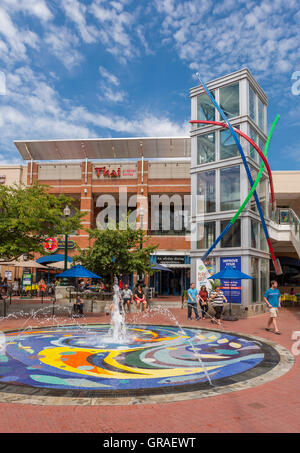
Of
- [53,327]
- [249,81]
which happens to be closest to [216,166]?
[249,81]

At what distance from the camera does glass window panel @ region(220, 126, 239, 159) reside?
20734 mm

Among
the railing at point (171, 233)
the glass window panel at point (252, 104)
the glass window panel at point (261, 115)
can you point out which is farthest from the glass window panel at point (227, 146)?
the railing at point (171, 233)

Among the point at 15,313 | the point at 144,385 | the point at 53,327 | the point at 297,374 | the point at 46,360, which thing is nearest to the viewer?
the point at 144,385

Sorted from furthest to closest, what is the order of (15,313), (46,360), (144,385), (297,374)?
(15,313)
(46,360)
(297,374)
(144,385)

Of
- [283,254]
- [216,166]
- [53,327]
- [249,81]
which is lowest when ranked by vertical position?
[53,327]

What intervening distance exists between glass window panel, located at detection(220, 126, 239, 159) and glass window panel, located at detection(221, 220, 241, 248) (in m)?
3.89

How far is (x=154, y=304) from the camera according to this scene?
23078mm

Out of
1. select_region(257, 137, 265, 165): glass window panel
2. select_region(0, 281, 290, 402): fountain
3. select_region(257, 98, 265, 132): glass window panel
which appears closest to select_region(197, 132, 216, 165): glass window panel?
select_region(257, 137, 265, 165): glass window panel

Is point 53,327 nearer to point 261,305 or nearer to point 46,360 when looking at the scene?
point 46,360

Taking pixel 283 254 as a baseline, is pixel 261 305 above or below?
below

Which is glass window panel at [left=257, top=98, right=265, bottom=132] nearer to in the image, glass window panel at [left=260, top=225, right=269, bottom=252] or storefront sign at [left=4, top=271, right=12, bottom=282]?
glass window panel at [left=260, top=225, right=269, bottom=252]

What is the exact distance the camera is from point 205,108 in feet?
74.4

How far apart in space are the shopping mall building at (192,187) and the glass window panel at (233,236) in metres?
0.06

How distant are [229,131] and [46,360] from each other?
16.9 meters
